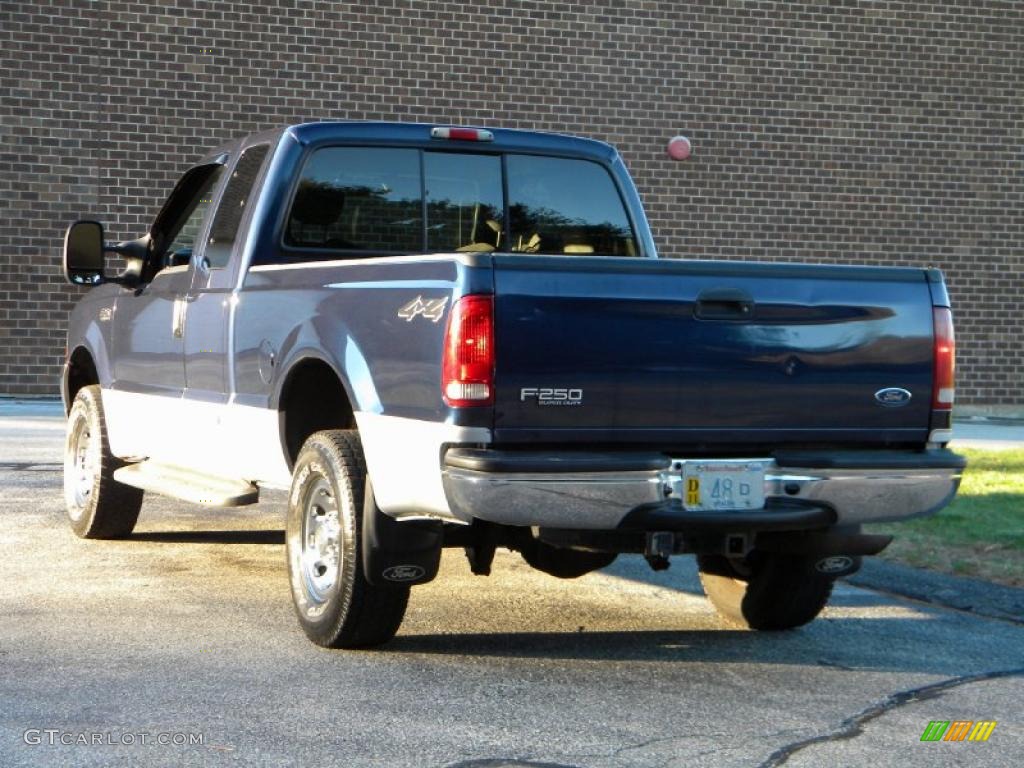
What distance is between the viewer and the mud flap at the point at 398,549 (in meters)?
6.17

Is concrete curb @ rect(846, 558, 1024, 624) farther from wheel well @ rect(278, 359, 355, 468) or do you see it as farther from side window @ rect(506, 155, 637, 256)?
wheel well @ rect(278, 359, 355, 468)

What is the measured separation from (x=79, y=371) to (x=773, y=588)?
4948 mm

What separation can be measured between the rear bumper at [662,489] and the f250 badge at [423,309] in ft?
1.57

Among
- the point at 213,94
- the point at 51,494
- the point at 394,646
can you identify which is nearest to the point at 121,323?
the point at 51,494

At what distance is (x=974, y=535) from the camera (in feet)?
32.5

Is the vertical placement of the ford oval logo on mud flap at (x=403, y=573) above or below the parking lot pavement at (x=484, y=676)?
above

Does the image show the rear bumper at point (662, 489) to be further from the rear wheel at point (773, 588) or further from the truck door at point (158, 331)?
the truck door at point (158, 331)

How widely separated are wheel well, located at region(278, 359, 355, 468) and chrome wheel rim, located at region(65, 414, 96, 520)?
8.57 ft

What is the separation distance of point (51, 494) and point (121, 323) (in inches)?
96.8

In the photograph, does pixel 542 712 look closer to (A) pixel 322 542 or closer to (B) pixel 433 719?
(B) pixel 433 719

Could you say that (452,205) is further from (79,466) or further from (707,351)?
(79,466)

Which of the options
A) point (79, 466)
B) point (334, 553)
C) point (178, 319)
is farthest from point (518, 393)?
point (79, 466)

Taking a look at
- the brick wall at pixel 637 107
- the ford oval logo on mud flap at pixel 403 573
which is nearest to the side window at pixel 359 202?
the ford oval logo on mud flap at pixel 403 573

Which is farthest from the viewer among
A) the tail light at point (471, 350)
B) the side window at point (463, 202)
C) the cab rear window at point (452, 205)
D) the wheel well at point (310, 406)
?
the side window at point (463, 202)
